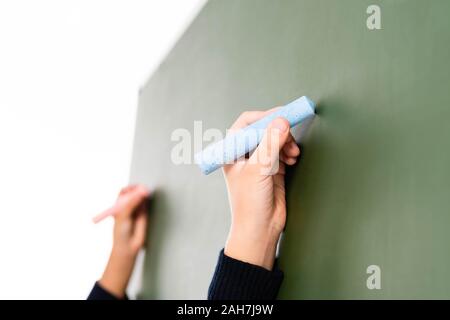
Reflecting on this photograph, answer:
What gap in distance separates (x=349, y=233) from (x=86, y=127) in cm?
118

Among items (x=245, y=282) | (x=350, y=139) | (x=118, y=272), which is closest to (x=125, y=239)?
(x=118, y=272)

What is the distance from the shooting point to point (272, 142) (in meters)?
A: 0.41

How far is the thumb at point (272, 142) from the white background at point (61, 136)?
2.61 feet

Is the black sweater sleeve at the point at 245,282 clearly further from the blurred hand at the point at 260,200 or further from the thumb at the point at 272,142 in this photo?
the thumb at the point at 272,142

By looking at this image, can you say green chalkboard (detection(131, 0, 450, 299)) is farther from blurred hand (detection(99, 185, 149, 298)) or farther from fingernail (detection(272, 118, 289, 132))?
blurred hand (detection(99, 185, 149, 298))

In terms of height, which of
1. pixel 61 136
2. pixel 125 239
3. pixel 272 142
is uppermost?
pixel 61 136

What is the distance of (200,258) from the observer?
2.16 feet

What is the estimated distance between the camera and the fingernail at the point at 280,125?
1.35 ft

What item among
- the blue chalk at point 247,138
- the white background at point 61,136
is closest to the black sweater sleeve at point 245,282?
the blue chalk at point 247,138

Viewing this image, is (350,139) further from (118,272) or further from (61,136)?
(61,136)

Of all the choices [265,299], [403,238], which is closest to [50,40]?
[265,299]

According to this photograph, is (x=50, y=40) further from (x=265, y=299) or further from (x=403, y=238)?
(x=403, y=238)

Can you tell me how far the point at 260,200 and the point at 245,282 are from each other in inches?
3.8

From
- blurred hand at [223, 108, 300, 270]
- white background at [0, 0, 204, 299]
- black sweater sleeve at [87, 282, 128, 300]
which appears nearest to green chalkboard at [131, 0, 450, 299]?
blurred hand at [223, 108, 300, 270]
